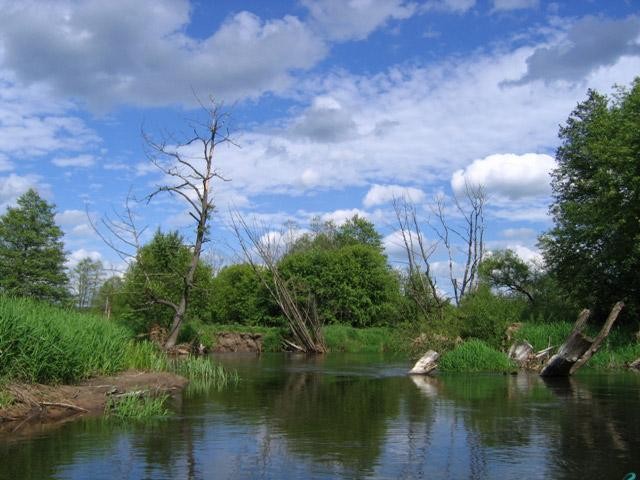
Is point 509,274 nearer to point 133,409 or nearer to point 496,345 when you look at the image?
point 496,345

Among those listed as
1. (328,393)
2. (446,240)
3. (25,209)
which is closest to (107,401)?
(328,393)

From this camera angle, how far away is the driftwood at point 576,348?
71.5ft

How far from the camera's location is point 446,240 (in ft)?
139

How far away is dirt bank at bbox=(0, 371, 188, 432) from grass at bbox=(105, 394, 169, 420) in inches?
12.3

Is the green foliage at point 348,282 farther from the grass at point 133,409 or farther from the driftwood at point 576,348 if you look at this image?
the grass at point 133,409

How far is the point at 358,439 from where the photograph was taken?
37.7 feet

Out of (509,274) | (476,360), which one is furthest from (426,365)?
(509,274)

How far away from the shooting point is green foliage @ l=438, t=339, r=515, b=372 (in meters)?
25.4

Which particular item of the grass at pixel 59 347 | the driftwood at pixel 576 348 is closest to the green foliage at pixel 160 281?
the grass at pixel 59 347

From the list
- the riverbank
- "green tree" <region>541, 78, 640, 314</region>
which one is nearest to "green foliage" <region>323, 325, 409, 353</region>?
the riverbank

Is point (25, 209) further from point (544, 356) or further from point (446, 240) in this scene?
point (544, 356)

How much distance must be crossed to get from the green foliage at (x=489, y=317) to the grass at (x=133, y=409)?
17940 millimetres

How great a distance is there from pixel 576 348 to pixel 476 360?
4.41 meters

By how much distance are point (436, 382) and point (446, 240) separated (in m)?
21.4
